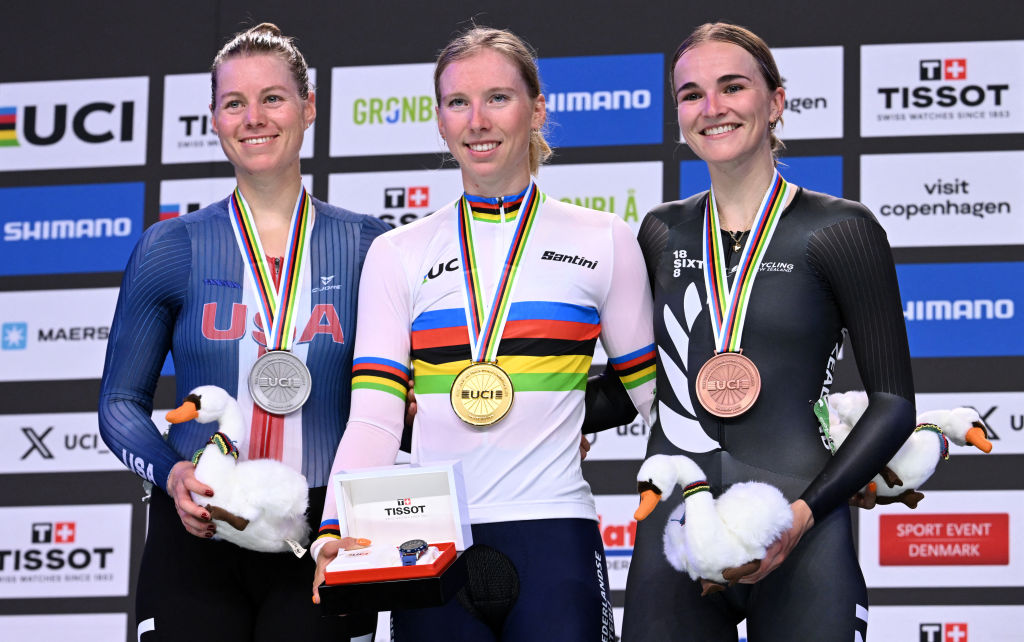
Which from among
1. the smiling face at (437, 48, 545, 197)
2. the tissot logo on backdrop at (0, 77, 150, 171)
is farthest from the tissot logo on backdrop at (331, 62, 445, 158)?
the smiling face at (437, 48, 545, 197)

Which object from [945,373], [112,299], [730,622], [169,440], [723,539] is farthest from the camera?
[112,299]

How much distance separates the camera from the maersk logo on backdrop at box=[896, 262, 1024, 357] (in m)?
4.05

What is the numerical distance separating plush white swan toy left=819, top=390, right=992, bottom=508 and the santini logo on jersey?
20.4 inches

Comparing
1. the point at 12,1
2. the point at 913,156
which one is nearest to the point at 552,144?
the point at 913,156

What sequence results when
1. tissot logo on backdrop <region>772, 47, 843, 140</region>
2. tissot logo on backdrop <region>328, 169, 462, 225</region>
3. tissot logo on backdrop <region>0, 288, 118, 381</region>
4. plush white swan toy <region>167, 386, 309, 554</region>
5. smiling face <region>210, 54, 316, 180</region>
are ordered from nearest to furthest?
plush white swan toy <region>167, 386, 309, 554</region>
smiling face <region>210, 54, 316, 180</region>
tissot logo on backdrop <region>772, 47, 843, 140</region>
tissot logo on backdrop <region>328, 169, 462, 225</region>
tissot logo on backdrop <region>0, 288, 118, 381</region>

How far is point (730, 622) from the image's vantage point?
1.99 metres

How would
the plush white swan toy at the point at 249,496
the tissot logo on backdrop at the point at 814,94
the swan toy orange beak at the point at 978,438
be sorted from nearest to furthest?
1. the plush white swan toy at the point at 249,496
2. the swan toy orange beak at the point at 978,438
3. the tissot logo on backdrop at the point at 814,94

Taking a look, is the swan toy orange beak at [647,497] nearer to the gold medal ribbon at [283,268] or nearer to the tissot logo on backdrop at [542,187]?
the gold medal ribbon at [283,268]

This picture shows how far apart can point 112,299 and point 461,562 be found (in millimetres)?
3125

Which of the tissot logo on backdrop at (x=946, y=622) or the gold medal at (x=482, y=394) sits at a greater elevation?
the gold medal at (x=482, y=394)

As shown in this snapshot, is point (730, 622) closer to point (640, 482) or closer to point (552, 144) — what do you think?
point (640, 482)

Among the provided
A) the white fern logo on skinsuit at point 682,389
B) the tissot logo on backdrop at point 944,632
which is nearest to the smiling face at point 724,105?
the white fern logo on skinsuit at point 682,389

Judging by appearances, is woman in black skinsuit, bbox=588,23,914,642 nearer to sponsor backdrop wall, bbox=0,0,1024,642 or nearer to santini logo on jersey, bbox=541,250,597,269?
santini logo on jersey, bbox=541,250,597,269

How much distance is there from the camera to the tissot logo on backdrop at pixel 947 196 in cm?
410
